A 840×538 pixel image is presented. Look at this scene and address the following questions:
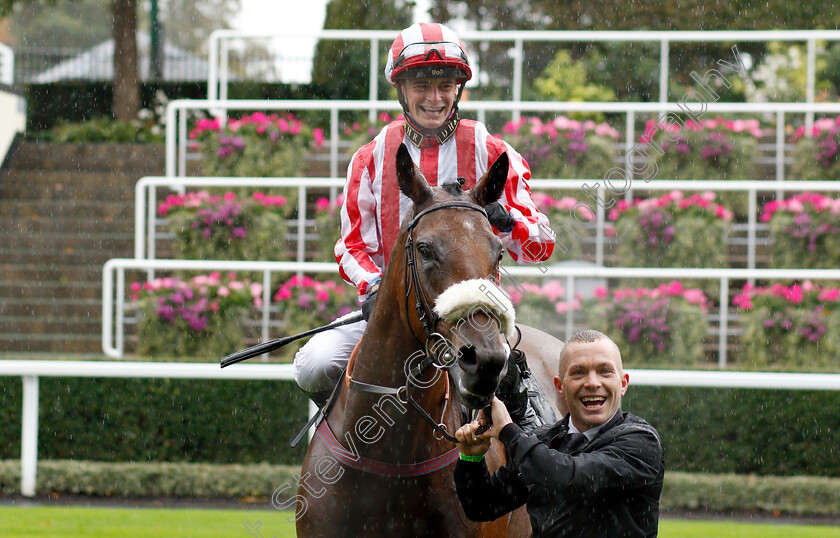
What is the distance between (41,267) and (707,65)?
1052 cm

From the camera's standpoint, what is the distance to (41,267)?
35.9 ft

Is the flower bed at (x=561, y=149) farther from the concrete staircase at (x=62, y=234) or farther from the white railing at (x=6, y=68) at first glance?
the white railing at (x=6, y=68)

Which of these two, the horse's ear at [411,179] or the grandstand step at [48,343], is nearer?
the horse's ear at [411,179]

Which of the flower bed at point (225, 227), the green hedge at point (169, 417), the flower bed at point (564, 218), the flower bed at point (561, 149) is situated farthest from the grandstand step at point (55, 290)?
the flower bed at point (564, 218)

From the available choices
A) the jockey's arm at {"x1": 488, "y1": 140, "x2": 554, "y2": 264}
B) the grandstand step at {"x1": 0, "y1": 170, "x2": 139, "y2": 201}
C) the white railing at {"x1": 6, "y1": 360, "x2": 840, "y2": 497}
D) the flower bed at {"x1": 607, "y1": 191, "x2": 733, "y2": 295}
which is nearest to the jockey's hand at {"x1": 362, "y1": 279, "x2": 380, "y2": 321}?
the jockey's arm at {"x1": 488, "y1": 140, "x2": 554, "y2": 264}

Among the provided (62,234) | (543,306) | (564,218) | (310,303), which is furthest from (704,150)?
(62,234)

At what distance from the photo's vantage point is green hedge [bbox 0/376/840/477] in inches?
257

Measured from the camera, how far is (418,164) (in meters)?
3.21

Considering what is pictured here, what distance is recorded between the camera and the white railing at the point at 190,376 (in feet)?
19.8

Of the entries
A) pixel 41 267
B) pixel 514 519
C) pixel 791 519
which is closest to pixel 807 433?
pixel 791 519

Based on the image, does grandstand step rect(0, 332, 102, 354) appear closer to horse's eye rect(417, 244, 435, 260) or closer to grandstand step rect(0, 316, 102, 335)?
grandstand step rect(0, 316, 102, 335)

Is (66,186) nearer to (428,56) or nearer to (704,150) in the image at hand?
(704,150)

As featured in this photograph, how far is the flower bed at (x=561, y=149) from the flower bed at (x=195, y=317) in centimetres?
307

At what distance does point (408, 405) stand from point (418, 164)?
884mm
